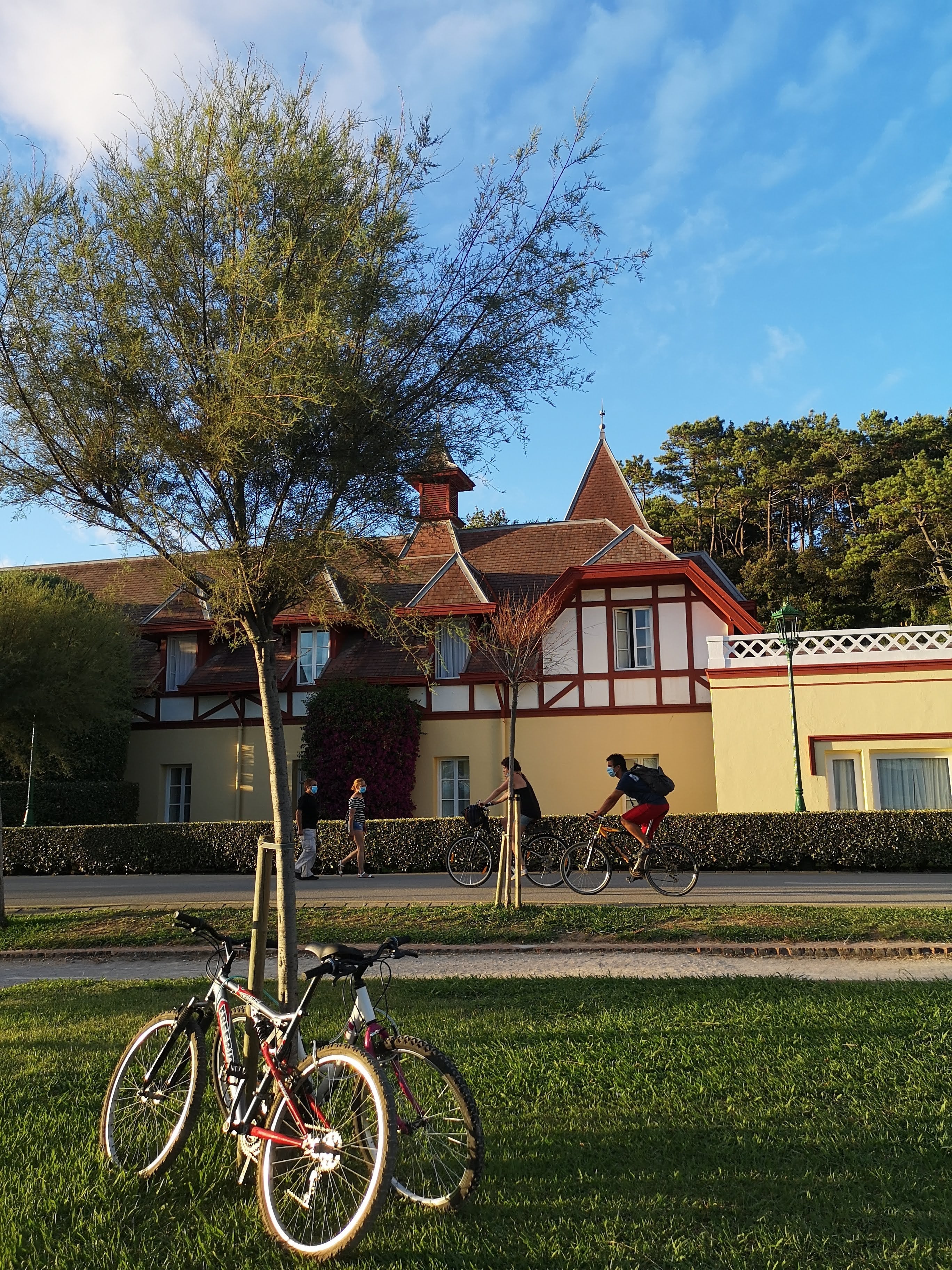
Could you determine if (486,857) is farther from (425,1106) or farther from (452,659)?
(425,1106)

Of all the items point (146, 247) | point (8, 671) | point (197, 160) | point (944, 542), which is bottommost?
point (8, 671)

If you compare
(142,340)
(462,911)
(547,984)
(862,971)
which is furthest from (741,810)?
(142,340)

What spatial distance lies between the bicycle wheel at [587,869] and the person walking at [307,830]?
409cm

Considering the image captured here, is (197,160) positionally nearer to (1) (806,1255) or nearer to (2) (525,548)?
(1) (806,1255)

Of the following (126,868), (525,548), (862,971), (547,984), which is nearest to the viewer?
(547,984)

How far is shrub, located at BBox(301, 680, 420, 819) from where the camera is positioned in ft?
71.1

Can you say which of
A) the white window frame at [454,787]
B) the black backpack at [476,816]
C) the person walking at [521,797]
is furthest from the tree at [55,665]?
the person walking at [521,797]

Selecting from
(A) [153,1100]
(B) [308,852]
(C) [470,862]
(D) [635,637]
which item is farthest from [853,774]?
(A) [153,1100]

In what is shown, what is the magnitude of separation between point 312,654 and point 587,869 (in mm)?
12007

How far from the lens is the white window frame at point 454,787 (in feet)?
76.0

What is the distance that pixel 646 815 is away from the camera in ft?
43.7

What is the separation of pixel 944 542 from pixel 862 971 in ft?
105

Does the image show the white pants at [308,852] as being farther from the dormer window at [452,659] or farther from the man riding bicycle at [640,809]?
the dormer window at [452,659]

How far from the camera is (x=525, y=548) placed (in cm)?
2561
